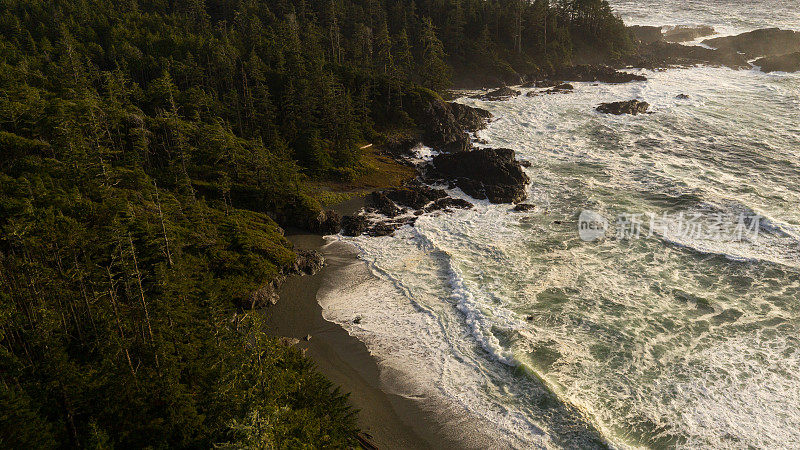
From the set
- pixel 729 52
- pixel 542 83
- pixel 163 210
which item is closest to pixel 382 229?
pixel 163 210

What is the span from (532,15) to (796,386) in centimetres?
11102

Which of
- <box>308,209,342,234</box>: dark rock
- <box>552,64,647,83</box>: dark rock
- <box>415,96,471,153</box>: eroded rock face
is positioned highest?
<box>552,64,647,83</box>: dark rock

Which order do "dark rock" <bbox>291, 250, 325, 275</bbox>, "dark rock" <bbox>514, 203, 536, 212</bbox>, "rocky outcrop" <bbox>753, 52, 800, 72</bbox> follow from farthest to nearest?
"rocky outcrop" <bbox>753, 52, 800, 72</bbox> → "dark rock" <bbox>514, 203, 536, 212</bbox> → "dark rock" <bbox>291, 250, 325, 275</bbox>

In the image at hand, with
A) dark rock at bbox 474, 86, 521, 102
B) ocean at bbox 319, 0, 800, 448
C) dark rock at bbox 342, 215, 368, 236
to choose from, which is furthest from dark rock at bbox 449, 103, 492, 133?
dark rock at bbox 342, 215, 368, 236

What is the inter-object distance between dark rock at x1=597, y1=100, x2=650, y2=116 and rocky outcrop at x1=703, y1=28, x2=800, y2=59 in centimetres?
5878

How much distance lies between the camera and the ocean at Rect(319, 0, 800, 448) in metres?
28.9

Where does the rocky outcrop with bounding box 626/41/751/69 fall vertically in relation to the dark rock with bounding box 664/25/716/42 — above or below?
below

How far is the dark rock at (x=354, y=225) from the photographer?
162 ft

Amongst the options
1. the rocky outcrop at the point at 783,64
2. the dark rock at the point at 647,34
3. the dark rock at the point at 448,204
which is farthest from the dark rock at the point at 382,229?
the dark rock at the point at 647,34

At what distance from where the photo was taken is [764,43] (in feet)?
401

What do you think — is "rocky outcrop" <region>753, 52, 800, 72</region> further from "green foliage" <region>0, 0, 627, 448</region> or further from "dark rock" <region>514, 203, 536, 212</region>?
"dark rock" <region>514, 203, 536, 212</region>

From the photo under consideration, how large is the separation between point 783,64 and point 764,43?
795 inches

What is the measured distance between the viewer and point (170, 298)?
27906mm

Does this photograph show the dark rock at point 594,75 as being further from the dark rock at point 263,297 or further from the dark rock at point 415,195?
the dark rock at point 263,297
